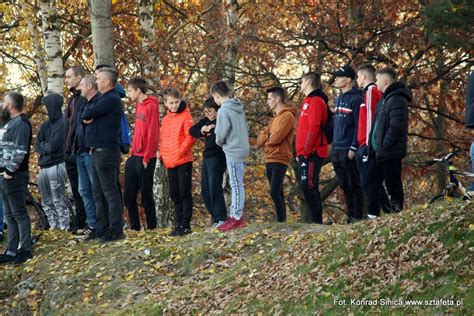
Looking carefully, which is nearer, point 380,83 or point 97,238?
point 380,83

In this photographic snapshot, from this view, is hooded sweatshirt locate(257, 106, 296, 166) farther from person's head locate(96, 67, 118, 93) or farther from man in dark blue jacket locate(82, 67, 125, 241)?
person's head locate(96, 67, 118, 93)

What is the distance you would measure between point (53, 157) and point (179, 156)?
230 centimetres

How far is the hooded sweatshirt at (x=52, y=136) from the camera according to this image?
1341 centimetres

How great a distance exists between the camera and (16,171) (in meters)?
12.4

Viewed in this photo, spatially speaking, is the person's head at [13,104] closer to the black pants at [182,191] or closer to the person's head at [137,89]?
the person's head at [137,89]

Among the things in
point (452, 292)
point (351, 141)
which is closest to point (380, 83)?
point (351, 141)

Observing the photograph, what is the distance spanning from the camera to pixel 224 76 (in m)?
17.4

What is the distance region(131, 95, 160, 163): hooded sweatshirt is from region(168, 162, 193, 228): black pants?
1.64 feet

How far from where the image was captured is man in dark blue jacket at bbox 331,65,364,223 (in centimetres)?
1186

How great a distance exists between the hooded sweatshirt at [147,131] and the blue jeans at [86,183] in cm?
77

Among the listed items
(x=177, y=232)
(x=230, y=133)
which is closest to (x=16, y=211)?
(x=177, y=232)

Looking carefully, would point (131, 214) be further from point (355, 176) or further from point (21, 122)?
point (355, 176)

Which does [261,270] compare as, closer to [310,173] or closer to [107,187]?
[310,173]

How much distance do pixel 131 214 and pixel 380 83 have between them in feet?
15.6
